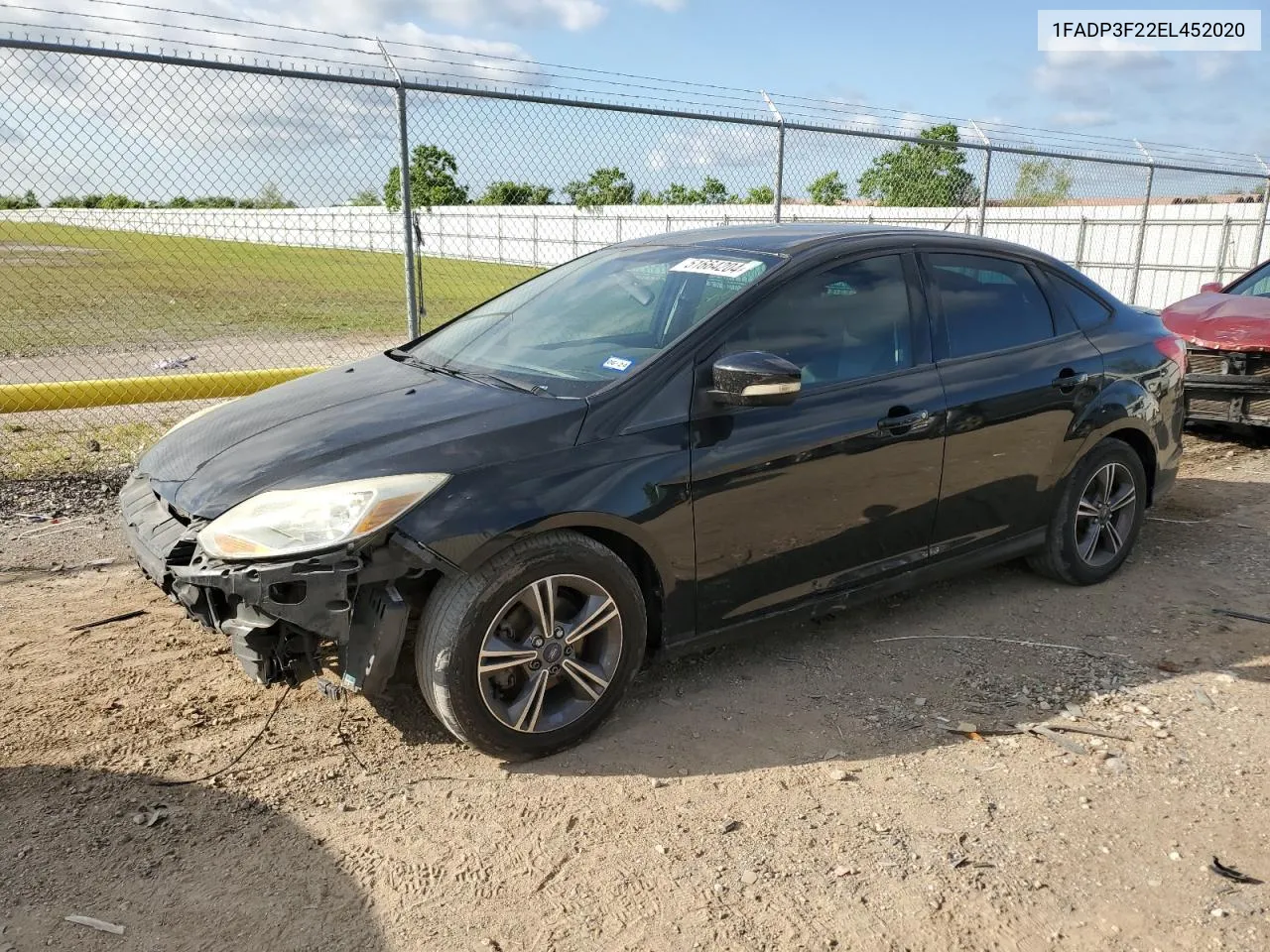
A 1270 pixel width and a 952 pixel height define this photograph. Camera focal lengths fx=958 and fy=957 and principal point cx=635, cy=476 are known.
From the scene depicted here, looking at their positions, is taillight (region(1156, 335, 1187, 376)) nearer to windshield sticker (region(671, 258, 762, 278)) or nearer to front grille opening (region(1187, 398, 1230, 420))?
windshield sticker (region(671, 258, 762, 278))

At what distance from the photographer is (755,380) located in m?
3.22

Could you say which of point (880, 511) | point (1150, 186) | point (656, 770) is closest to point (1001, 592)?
point (880, 511)

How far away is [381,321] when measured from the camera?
16375 millimetres

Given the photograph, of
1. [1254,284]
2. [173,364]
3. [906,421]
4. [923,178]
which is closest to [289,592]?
[906,421]

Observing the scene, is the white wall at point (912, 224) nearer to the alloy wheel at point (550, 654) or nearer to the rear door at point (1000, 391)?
the rear door at point (1000, 391)

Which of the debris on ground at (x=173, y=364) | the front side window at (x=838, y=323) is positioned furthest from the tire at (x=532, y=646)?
the debris on ground at (x=173, y=364)

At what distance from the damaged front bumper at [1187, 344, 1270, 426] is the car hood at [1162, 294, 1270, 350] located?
0.08 metres

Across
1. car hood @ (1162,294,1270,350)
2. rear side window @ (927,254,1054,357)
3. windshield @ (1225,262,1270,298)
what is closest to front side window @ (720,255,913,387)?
rear side window @ (927,254,1054,357)

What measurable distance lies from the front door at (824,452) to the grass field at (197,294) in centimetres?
1104

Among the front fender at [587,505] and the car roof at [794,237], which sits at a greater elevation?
the car roof at [794,237]

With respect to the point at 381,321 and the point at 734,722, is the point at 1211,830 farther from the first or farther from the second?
the point at 381,321

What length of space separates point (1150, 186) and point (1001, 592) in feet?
37.8

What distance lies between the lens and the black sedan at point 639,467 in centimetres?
289

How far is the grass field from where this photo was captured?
14.3 meters
